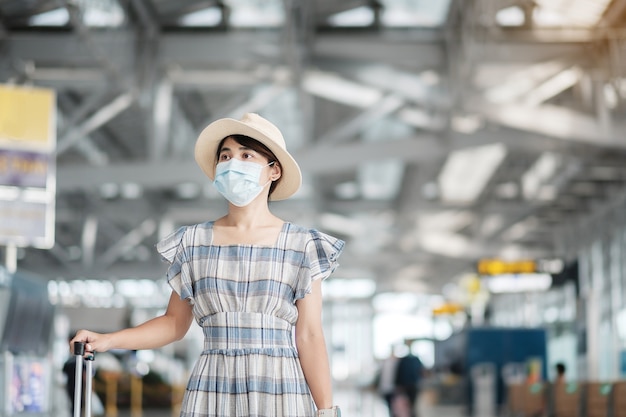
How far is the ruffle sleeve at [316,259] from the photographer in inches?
136

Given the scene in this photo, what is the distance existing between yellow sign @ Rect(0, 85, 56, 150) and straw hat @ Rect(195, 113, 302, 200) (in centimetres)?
1023

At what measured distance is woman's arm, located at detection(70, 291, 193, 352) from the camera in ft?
11.2

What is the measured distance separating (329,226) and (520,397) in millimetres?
18245

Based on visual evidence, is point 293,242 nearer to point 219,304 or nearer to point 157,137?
point 219,304

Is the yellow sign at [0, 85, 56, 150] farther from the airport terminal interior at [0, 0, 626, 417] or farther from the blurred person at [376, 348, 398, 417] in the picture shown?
the blurred person at [376, 348, 398, 417]

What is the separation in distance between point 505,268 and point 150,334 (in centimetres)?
2776

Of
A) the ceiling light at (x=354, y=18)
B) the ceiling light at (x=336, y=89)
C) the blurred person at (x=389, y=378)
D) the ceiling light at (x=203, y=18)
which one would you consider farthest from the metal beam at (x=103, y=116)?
the blurred person at (x=389, y=378)

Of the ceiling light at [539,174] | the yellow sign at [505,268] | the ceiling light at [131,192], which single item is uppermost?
the ceiling light at [131,192]

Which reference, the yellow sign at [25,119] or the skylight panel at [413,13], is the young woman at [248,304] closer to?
the yellow sign at [25,119]

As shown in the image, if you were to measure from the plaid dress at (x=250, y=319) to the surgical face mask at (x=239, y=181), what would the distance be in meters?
0.15

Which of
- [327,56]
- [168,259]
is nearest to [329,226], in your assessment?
[327,56]

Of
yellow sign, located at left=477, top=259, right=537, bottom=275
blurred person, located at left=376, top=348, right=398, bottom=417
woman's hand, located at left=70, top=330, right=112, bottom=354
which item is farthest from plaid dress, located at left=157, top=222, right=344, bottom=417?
yellow sign, located at left=477, top=259, right=537, bottom=275

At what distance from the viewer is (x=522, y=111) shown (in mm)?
20938

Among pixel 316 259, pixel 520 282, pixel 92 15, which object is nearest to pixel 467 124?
pixel 520 282
